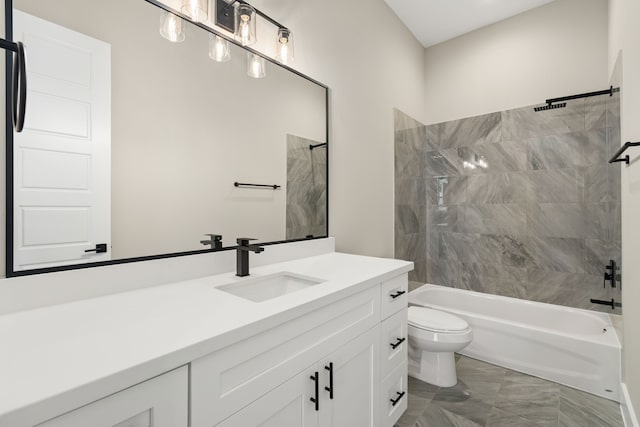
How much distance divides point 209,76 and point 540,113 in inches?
108

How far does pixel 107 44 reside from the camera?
1.01 metres

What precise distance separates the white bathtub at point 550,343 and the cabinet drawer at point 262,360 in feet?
5.47

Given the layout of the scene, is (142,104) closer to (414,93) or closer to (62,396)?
(62,396)

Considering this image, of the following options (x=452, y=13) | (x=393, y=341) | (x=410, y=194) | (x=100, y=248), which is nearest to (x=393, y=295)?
(x=393, y=341)

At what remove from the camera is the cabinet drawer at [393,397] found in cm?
138

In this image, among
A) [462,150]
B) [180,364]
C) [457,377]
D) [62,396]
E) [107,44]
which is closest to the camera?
[62,396]

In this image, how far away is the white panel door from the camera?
862mm

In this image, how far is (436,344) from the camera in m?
1.87

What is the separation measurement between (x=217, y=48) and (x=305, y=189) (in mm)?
833

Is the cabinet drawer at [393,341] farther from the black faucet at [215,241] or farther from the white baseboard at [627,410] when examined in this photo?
the white baseboard at [627,410]

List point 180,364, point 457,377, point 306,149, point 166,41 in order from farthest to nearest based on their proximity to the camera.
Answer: point 457,377 → point 306,149 → point 166,41 → point 180,364

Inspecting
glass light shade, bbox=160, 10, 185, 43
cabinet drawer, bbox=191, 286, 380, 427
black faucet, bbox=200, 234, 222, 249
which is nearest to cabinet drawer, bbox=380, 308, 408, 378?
cabinet drawer, bbox=191, 286, 380, 427

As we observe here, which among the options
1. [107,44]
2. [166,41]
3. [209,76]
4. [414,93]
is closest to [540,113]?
[414,93]

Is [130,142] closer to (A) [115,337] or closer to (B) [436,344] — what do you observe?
(A) [115,337]
